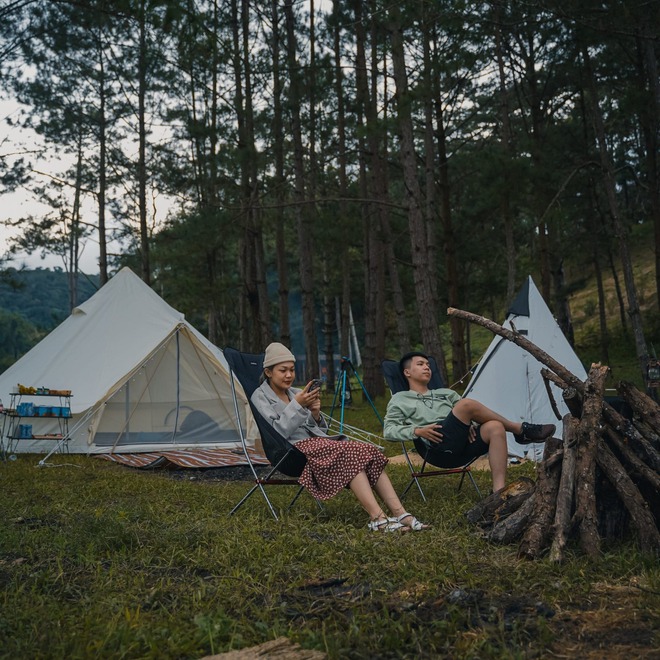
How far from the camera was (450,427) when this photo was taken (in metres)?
4.64

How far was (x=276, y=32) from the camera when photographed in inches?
539

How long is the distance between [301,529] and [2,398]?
6.33 meters

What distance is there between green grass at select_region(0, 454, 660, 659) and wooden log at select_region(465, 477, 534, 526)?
0.33 feet

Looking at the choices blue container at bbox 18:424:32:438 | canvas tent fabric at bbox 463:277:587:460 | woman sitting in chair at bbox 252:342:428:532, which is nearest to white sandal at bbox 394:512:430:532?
woman sitting in chair at bbox 252:342:428:532

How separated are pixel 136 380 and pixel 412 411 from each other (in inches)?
200

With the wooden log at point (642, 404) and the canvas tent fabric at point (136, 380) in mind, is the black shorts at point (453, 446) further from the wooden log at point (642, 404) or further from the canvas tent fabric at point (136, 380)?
the canvas tent fabric at point (136, 380)

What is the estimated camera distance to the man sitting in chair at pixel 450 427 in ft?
14.8

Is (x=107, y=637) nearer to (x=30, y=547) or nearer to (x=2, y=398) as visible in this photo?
(x=30, y=547)

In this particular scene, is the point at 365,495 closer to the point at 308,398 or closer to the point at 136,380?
the point at 308,398

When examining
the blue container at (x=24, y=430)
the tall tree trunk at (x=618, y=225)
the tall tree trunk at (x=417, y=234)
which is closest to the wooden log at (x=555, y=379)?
the tall tree trunk at (x=417, y=234)

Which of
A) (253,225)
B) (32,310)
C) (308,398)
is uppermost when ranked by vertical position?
(32,310)

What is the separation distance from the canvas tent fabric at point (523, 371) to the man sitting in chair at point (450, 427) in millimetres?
2624

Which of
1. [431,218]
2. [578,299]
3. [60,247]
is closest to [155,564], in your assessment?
[431,218]

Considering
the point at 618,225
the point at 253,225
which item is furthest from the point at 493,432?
the point at 253,225
